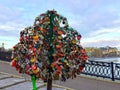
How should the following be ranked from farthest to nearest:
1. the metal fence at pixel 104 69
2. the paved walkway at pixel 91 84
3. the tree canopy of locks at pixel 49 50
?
the metal fence at pixel 104 69, the paved walkway at pixel 91 84, the tree canopy of locks at pixel 49 50

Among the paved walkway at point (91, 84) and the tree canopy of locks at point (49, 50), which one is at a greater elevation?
the tree canopy of locks at point (49, 50)

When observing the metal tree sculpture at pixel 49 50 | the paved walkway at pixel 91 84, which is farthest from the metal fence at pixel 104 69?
the metal tree sculpture at pixel 49 50

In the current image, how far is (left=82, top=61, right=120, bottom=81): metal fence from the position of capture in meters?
8.11

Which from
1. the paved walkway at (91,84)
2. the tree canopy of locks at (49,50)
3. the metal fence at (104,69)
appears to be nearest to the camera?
the tree canopy of locks at (49,50)

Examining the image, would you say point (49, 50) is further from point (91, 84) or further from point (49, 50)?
point (91, 84)

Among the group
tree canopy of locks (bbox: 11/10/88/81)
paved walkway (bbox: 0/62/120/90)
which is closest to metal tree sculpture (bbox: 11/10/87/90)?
tree canopy of locks (bbox: 11/10/88/81)

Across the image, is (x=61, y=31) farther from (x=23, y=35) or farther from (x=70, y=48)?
(x=23, y=35)

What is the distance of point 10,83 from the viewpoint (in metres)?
8.36

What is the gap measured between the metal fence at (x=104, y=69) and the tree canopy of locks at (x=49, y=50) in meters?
3.84

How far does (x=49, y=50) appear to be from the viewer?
13.7ft

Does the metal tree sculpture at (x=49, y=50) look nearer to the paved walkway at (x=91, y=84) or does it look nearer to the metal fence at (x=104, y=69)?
the paved walkway at (x=91, y=84)

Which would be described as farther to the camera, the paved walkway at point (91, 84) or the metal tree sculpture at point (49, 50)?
the paved walkway at point (91, 84)

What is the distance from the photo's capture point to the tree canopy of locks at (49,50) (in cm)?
416

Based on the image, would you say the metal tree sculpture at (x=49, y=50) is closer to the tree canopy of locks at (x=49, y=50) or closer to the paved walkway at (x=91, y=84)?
the tree canopy of locks at (x=49, y=50)
